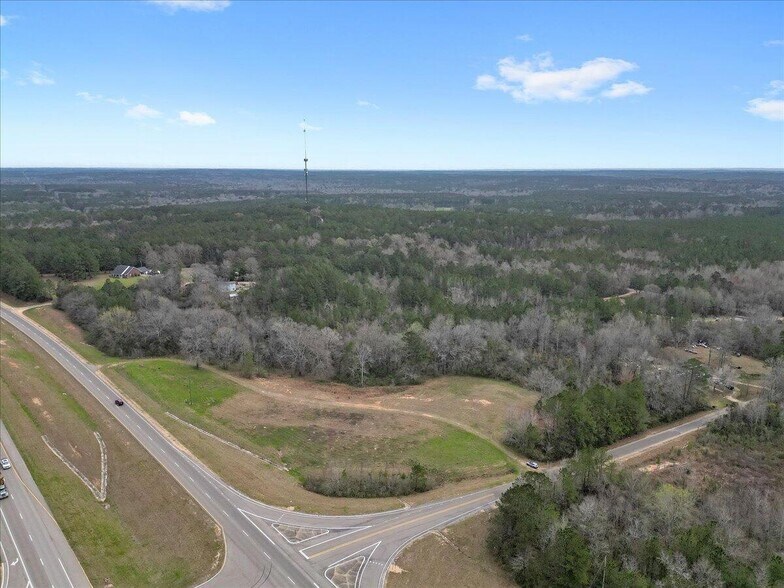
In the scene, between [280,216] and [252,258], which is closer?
[252,258]

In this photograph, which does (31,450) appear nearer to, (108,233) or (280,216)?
(108,233)

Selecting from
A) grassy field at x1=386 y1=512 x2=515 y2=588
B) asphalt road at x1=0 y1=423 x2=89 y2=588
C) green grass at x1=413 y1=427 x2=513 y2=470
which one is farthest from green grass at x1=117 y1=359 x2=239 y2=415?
grassy field at x1=386 y1=512 x2=515 y2=588

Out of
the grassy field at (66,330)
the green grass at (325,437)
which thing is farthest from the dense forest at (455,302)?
the green grass at (325,437)

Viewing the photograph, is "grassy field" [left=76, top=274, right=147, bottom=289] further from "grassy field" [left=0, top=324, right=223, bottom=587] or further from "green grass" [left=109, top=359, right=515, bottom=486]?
"green grass" [left=109, top=359, right=515, bottom=486]

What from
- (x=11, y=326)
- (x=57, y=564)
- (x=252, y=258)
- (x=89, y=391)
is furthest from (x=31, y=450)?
(x=252, y=258)

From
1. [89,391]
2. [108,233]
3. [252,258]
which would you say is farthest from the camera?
[108,233]

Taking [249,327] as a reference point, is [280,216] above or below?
above

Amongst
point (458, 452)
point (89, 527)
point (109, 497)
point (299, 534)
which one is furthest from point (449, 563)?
point (109, 497)

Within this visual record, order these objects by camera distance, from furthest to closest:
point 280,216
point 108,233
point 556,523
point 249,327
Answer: point 280,216 < point 108,233 < point 249,327 < point 556,523
